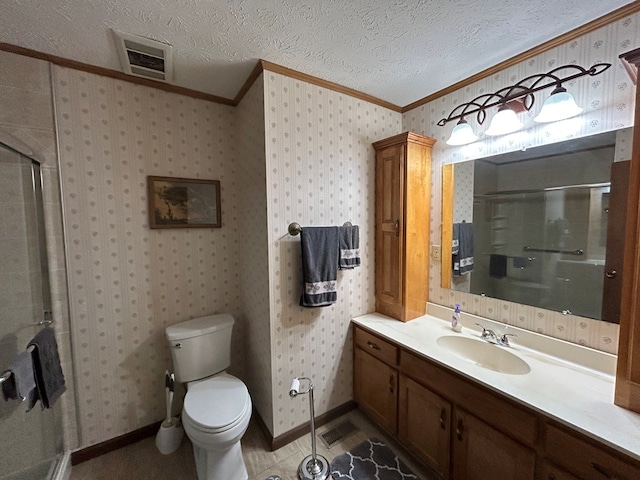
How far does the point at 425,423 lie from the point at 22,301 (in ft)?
7.72

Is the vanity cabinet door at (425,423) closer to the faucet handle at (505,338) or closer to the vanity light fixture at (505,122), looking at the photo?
the faucet handle at (505,338)

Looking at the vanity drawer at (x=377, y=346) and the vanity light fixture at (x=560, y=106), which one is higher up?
the vanity light fixture at (x=560, y=106)

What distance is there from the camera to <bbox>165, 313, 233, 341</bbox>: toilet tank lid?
1.72m

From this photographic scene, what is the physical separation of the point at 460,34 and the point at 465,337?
1735 mm

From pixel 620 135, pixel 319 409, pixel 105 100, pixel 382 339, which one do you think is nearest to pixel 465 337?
pixel 382 339

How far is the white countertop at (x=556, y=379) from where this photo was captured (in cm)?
93

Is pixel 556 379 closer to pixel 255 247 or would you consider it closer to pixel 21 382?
pixel 255 247

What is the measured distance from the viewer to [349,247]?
6.11ft

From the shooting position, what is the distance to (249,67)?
1.65 m

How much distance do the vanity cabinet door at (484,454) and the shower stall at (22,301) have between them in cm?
221

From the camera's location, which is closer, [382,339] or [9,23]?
[9,23]

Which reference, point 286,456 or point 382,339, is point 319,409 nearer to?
point 286,456

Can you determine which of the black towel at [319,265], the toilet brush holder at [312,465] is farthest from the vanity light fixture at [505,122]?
the toilet brush holder at [312,465]

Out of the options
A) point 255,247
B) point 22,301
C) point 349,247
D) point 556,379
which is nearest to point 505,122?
point 349,247
